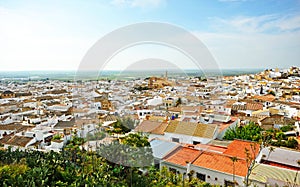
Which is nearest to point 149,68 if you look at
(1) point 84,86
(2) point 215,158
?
(2) point 215,158

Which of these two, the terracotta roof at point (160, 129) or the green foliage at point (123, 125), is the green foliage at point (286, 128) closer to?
the terracotta roof at point (160, 129)

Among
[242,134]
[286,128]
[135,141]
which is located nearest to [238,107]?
[286,128]

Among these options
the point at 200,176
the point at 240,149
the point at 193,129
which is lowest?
the point at 200,176

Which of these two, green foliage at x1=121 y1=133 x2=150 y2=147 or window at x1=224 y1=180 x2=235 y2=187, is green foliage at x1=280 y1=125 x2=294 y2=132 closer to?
window at x1=224 y1=180 x2=235 y2=187

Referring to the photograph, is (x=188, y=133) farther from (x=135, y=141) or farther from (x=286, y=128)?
(x=286, y=128)

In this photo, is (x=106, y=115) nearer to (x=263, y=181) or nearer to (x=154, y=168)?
(x=154, y=168)

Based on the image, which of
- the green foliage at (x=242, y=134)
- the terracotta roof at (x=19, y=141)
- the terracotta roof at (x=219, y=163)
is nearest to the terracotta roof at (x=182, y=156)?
the terracotta roof at (x=219, y=163)
